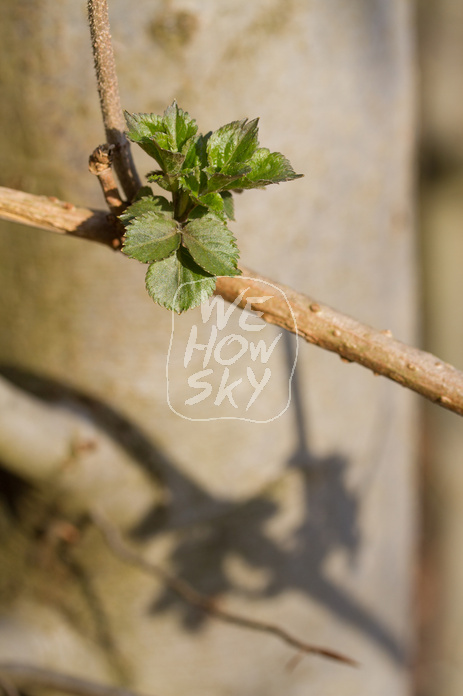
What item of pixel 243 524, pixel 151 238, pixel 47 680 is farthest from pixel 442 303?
pixel 151 238

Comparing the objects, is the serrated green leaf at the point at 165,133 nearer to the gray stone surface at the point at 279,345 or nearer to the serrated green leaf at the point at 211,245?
the serrated green leaf at the point at 211,245

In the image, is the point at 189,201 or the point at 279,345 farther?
the point at 279,345

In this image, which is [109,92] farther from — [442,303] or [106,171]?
[442,303]

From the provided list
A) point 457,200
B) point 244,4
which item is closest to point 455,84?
point 457,200

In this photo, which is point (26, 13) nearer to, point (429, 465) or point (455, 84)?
point (455, 84)

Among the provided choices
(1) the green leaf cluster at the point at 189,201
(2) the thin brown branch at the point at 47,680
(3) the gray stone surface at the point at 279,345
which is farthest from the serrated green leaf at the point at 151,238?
(2) the thin brown branch at the point at 47,680

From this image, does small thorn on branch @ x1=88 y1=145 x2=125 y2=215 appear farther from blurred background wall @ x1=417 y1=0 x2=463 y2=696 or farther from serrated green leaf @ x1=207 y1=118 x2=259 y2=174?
blurred background wall @ x1=417 y1=0 x2=463 y2=696

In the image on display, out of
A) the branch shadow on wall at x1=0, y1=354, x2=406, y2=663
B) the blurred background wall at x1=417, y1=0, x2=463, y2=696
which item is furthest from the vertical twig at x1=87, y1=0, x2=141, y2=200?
the blurred background wall at x1=417, y1=0, x2=463, y2=696
